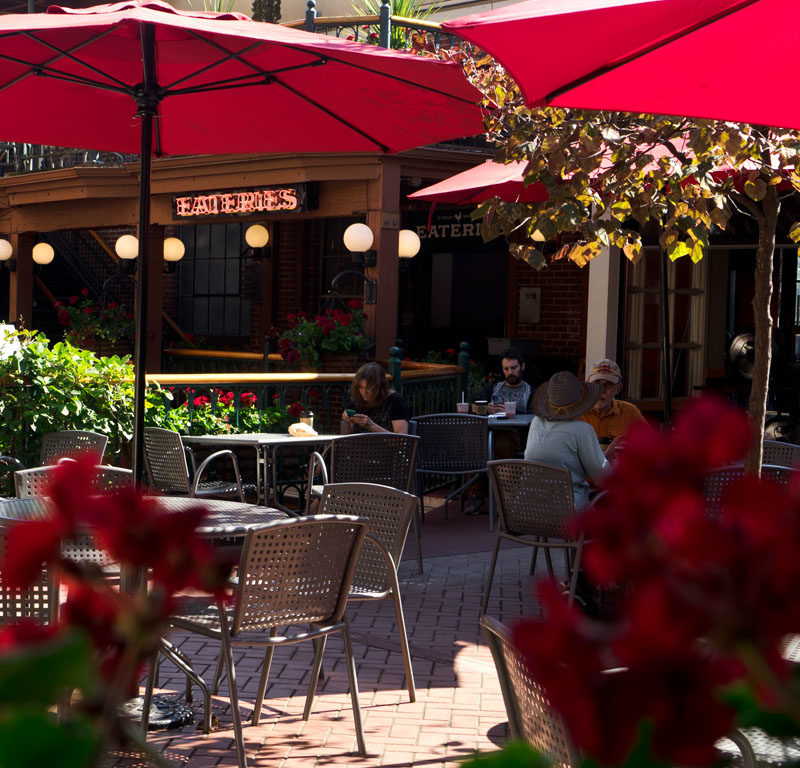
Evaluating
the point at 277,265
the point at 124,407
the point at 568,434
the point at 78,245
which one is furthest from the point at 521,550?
the point at 78,245

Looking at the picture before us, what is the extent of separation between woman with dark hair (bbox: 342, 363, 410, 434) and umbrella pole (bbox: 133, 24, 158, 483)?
2.97 metres

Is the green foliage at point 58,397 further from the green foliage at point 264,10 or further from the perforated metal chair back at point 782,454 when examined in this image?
the green foliage at point 264,10

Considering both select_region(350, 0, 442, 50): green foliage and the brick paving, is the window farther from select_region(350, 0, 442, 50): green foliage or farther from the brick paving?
the brick paving

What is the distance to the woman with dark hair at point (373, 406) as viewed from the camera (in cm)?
802

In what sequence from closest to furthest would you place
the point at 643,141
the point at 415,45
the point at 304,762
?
the point at 304,762 → the point at 643,141 → the point at 415,45

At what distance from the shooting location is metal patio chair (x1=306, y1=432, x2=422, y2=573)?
6.89 m

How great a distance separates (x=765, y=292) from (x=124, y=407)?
479cm

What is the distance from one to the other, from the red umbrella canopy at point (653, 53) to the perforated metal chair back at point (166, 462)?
157 inches

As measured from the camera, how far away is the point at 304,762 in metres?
4.16

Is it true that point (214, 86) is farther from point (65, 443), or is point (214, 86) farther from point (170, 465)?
point (170, 465)

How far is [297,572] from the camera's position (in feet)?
13.1

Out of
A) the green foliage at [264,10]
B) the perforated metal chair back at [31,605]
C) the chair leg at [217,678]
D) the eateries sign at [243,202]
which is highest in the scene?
the green foliage at [264,10]

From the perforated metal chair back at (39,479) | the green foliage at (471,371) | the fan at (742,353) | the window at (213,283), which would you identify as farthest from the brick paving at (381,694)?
the window at (213,283)

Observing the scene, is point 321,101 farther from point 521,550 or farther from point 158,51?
point 521,550
